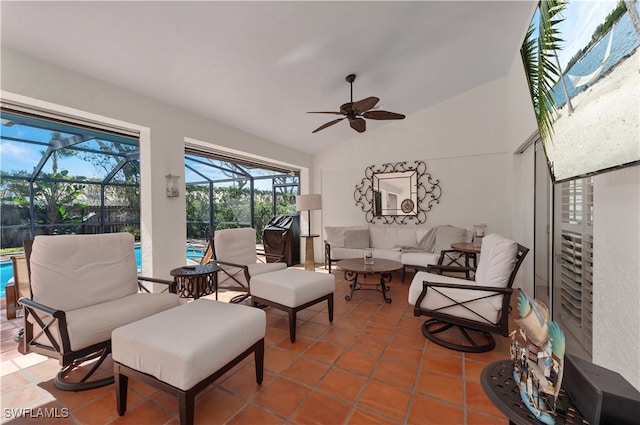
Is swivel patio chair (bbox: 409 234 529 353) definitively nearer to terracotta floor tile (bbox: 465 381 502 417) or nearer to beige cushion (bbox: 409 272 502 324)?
Result: beige cushion (bbox: 409 272 502 324)

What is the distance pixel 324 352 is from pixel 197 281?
63.3 inches

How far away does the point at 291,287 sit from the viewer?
2510 millimetres

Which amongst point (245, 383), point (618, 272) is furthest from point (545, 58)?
point (245, 383)

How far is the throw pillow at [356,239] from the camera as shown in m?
5.20

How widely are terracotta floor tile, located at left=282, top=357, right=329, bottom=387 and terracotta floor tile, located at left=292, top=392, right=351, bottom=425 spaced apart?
0.16 meters

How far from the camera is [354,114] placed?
3279 mm

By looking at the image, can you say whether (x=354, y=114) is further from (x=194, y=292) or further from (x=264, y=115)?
(x=194, y=292)

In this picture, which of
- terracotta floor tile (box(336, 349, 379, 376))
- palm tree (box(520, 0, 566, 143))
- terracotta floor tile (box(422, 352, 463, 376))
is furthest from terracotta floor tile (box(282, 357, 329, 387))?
palm tree (box(520, 0, 566, 143))

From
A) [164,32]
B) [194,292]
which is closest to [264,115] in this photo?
[164,32]

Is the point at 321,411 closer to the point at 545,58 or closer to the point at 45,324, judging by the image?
the point at 45,324

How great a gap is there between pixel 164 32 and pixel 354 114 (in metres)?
2.01

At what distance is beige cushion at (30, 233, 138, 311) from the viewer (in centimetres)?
193

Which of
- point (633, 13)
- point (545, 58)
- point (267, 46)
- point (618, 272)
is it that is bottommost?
point (618, 272)

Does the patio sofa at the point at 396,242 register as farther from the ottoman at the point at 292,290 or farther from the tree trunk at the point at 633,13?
the tree trunk at the point at 633,13
